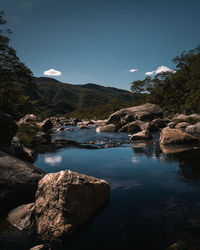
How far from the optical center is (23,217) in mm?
4520

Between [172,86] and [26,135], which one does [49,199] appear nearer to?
[26,135]

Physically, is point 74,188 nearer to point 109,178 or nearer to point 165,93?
point 109,178

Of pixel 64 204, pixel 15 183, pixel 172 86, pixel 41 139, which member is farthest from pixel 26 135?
pixel 172 86

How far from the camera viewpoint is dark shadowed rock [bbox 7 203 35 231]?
431 cm

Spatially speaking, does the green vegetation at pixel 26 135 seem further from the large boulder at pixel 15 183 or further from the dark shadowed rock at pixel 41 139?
the large boulder at pixel 15 183

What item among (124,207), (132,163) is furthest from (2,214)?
(132,163)

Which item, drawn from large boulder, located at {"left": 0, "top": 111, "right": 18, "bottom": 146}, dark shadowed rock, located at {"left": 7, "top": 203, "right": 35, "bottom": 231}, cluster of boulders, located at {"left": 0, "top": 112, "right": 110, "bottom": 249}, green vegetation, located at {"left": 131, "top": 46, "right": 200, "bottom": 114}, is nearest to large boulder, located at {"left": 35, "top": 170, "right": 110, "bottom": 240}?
cluster of boulders, located at {"left": 0, "top": 112, "right": 110, "bottom": 249}

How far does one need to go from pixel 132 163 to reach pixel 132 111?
29087 mm

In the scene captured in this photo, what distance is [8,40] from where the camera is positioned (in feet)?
46.5

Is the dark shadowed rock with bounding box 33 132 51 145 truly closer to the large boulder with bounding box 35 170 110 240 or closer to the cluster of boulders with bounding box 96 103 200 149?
the cluster of boulders with bounding box 96 103 200 149

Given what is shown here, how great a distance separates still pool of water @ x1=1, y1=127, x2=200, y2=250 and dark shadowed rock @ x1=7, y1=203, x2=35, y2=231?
61 centimetres

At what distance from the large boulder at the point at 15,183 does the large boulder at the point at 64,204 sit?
2.73 ft

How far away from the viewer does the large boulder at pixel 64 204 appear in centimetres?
397

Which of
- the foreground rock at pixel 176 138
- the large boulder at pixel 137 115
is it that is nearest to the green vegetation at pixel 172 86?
the large boulder at pixel 137 115
